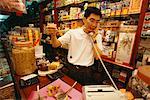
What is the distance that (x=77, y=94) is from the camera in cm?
93

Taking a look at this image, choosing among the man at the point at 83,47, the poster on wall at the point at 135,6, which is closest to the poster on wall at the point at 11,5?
the man at the point at 83,47

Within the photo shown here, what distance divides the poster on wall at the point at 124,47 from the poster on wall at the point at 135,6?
364 millimetres

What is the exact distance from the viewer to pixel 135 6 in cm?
213

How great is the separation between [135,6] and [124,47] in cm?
67

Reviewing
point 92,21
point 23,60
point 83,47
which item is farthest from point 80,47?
point 23,60

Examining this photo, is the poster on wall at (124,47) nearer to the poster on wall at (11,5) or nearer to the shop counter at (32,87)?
the shop counter at (32,87)

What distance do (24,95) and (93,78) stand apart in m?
1.03

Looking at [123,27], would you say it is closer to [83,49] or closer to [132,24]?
[132,24]

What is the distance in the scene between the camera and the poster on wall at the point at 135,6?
207 centimetres

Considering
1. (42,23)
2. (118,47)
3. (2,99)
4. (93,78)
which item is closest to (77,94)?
(2,99)

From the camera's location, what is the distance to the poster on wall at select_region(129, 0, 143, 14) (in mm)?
2068

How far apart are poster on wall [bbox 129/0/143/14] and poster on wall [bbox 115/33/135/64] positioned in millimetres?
364

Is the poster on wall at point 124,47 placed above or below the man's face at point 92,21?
below

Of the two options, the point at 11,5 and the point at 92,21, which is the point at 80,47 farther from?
the point at 11,5
